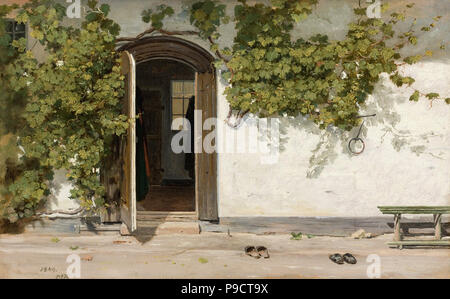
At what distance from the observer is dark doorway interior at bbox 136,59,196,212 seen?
398 inches

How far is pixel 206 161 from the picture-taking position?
6.44m

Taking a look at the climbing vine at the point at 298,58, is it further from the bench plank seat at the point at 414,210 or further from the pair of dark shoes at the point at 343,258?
the pair of dark shoes at the point at 343,258

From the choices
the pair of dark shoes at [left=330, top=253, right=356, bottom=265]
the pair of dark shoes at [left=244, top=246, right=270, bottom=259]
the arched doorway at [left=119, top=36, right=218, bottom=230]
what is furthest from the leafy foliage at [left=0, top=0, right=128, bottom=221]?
the pair of dark shoes at [left=330, top=253, right=356, bottom=265]

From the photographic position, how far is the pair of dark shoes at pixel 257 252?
5539mm

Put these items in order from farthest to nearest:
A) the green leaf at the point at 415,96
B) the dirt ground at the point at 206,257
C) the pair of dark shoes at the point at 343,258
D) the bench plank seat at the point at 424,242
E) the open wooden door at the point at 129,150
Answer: the green leaf at the point at 415,96, the bench plank seat at the point at 424,242, the open wooden door at the point at 129,150, the pair of dark shoes at the point at 343,258, the dirt ground at the point at 206,257

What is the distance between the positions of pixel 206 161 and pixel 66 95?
192cm

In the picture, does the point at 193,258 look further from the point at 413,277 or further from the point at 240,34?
the point at 240,34

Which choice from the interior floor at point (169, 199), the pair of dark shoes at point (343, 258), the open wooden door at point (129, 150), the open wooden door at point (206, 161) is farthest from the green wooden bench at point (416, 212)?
the open wooden door at point (129, 150)

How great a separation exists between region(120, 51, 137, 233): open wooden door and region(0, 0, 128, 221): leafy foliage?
18cm

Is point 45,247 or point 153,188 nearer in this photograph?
point 45,247

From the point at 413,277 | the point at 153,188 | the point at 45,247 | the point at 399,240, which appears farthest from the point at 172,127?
the point at 413,277

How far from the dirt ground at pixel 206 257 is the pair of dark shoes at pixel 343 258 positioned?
0.06 metres

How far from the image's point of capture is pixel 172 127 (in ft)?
34.7

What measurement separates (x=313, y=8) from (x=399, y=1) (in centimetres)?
109
